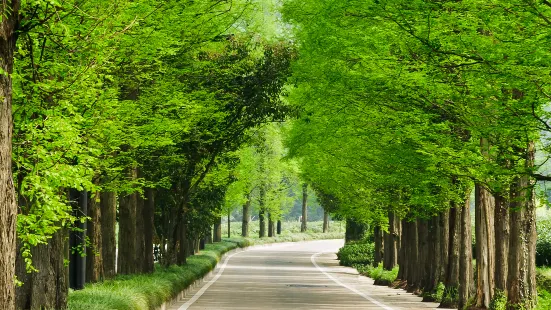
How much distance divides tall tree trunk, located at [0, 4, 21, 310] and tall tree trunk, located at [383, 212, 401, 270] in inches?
1188

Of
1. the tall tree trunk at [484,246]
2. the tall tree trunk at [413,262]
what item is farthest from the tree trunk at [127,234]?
the tall tree trunk at [413,262]

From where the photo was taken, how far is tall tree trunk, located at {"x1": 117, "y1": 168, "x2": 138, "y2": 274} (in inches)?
990

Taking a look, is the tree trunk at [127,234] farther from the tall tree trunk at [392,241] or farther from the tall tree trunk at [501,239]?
the tall tree trunk at [392,241]

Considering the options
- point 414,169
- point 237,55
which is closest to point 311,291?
point 237,55

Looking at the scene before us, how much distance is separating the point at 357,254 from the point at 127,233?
30.7 m

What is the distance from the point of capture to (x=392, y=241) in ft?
131

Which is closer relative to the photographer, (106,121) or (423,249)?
(106,121)

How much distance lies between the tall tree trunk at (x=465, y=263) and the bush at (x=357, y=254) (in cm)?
2939

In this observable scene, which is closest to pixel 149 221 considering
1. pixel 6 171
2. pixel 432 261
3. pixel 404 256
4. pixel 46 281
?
pixel 432 261

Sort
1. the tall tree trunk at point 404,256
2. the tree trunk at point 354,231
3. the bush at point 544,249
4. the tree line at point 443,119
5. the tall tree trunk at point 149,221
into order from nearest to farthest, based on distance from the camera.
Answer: the tree line at point 443,119 < the tall tree trunk at point 149,221 < the bush at point 544,249 < the tall tree trunk at point 404,256 < the tree trunk at point 354,231

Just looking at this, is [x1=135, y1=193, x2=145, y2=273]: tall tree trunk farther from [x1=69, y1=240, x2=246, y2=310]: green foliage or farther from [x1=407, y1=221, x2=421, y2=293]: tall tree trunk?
[x1=407, y1=221, x2=421, y2=293]: tall tree trunk

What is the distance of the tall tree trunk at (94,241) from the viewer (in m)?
21.5

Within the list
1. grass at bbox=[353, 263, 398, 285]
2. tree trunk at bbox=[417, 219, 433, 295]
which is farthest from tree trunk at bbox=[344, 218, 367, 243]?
tree trunk at bbox=[417, 219, 433, 295]

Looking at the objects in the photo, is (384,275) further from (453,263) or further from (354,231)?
(354,231)
